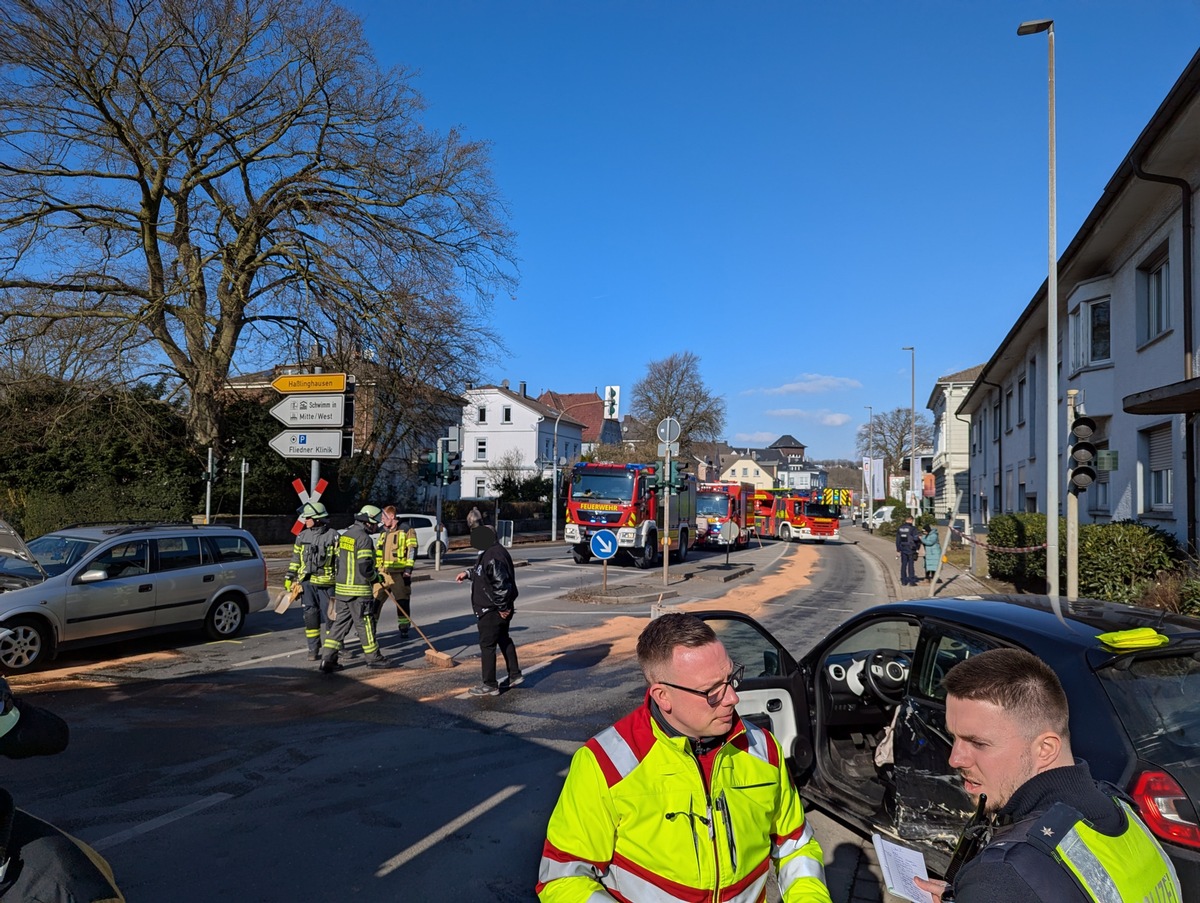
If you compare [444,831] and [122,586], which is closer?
[444,831]

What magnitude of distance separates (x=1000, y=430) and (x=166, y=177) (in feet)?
98.6

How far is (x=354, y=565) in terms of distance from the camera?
30.6ft

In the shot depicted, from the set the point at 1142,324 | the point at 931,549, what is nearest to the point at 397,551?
the point at 1142,324

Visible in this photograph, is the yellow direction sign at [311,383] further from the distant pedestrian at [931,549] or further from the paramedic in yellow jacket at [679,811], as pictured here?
the distant pedestrian at [931,549]

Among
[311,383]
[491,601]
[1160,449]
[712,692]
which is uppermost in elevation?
[311,383]

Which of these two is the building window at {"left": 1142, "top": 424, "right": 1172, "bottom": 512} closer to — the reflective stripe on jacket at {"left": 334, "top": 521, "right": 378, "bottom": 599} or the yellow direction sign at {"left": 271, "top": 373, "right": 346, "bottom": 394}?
the reflective stripe on jacket at {"left": 334, "top": 521, "right": 378, "bottom": 599}

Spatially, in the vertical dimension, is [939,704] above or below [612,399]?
below

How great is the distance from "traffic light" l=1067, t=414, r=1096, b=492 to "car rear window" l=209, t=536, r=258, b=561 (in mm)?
11541

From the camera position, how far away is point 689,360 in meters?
70.5

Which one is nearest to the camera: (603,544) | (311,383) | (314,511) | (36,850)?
(36,850)

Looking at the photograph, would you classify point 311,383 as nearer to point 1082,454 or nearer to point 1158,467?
point 1082,454

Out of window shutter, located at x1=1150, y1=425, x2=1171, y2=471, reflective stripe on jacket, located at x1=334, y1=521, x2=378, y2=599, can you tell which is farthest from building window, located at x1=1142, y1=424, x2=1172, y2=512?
reflective stripe on jacket, located at x1=334, y1=521, x2=378, y2=599

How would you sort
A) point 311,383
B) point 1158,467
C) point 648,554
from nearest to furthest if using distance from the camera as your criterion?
point 311,383
point 1158,467
point 648,554

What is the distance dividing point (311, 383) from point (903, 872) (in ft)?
39.9
